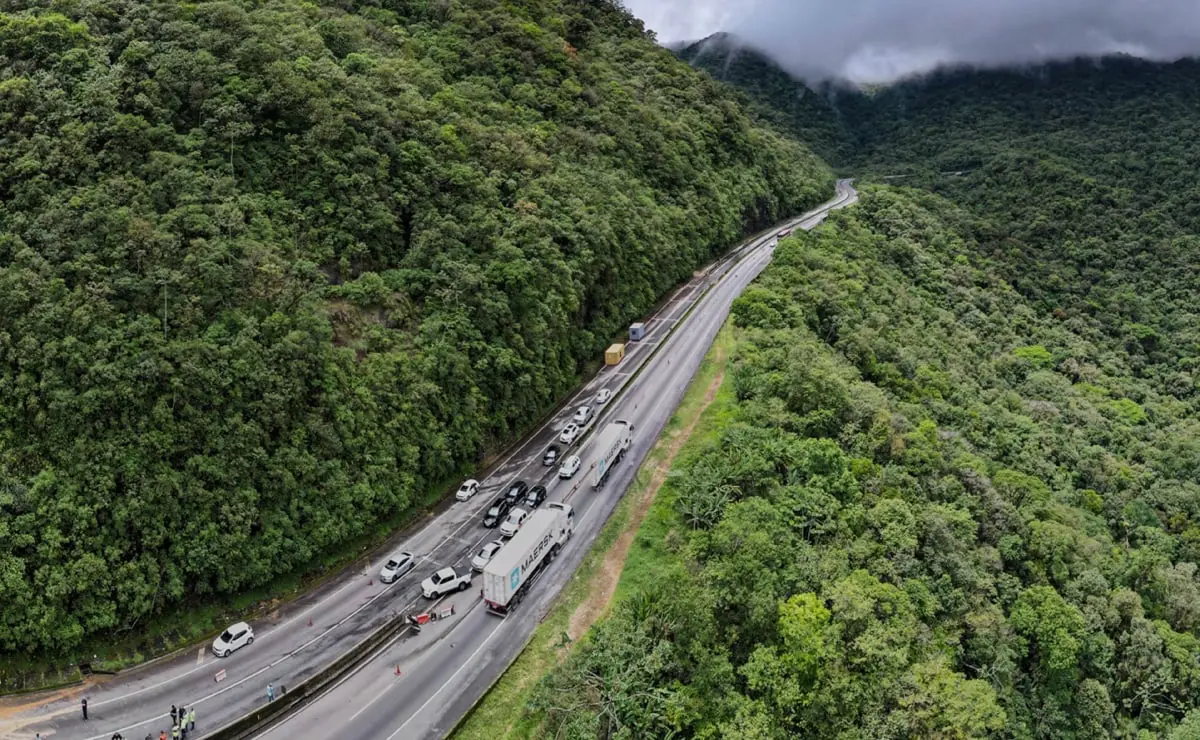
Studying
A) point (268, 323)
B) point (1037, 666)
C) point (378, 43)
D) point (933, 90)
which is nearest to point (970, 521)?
point (1037, 666)

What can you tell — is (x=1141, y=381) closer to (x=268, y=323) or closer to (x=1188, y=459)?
(x=1188, y=459)

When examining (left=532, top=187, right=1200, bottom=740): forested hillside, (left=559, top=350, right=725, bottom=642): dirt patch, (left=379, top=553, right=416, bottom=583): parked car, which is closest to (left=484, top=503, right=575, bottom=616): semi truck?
(left=559, top=350, right=725, bottom=642): dirt patch

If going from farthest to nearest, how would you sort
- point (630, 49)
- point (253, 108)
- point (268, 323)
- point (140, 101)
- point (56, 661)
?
point (630, 49) < point (253, 108) < point (140, 101) < point (268, 323) < point (56, 661)

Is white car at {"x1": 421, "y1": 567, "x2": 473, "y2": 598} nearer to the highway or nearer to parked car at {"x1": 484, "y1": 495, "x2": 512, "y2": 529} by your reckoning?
the highway

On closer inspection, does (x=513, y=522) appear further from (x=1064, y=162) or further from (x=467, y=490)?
(x=1064, y=162)

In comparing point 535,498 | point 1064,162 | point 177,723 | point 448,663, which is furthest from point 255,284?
point 1064,162
